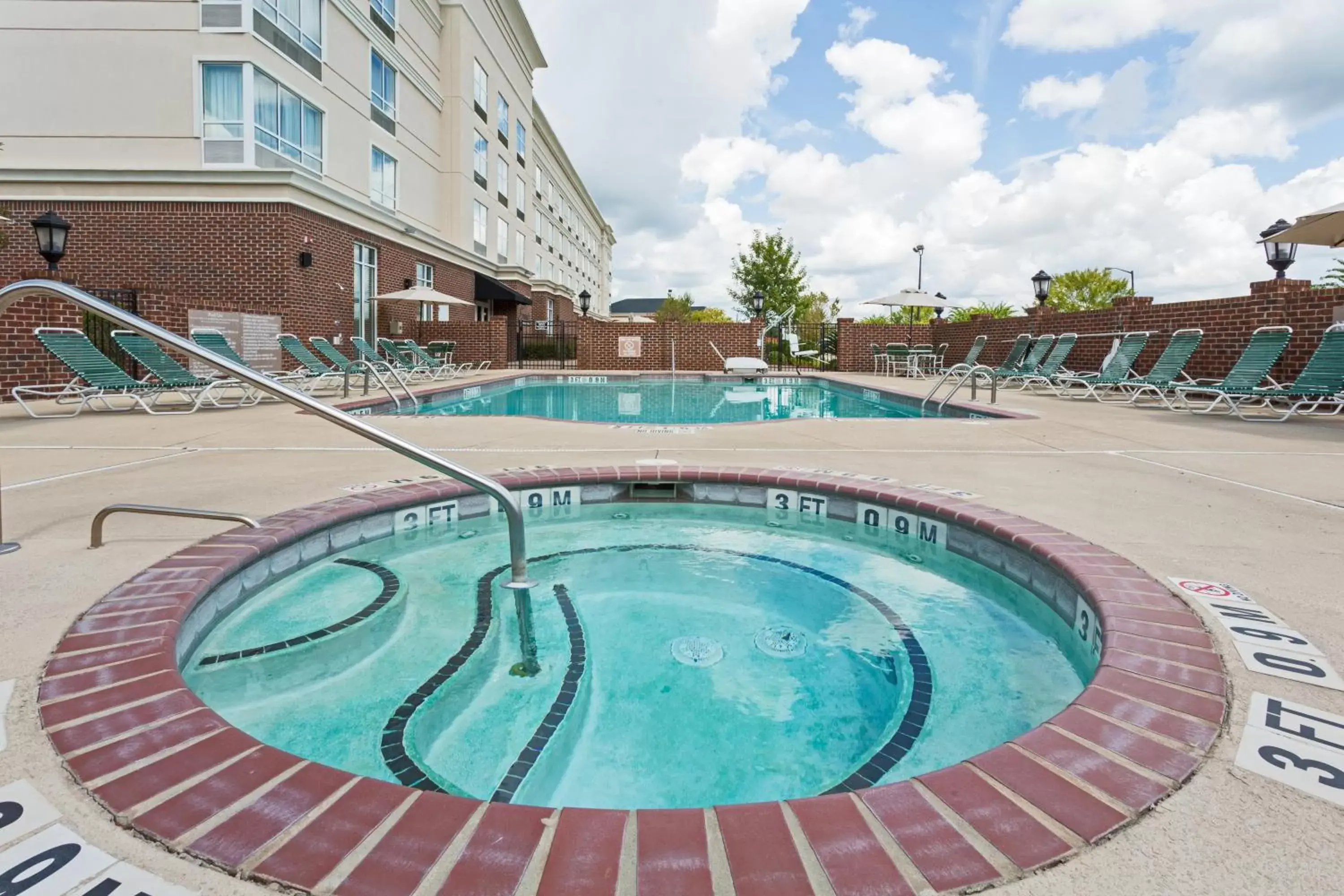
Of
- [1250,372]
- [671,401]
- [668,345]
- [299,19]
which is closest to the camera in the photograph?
[1250,372]

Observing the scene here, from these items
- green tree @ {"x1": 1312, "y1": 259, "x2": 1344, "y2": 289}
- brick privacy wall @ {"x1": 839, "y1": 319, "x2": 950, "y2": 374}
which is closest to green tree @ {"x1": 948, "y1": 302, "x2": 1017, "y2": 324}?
green tree @ {"x1": 1312, "y1": 259, "x2": 1344, "y2": 289}

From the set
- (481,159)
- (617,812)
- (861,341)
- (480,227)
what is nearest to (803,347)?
(861,341)

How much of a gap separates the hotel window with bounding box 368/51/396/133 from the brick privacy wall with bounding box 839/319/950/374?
15.4 metres

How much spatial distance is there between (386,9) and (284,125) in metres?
7.16

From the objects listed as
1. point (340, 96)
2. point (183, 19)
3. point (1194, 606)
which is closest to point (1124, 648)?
point (1194, 606)

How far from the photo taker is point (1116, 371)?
11.4m

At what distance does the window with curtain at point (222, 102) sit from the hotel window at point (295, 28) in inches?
44.1

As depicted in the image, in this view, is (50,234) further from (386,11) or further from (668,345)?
(668,345)

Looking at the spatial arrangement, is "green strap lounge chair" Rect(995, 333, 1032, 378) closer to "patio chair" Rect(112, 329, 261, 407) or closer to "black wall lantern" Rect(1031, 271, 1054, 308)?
"black wall lantern" Rect(1031, 271, 1054, 308)

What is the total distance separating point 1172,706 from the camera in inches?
67.1

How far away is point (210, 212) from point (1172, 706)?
1886 centimetres

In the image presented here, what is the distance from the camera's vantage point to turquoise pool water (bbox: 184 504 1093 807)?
2.07 meters

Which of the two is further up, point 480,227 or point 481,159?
point 481,159

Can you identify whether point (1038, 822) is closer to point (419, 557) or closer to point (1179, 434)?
point (419, 557)
